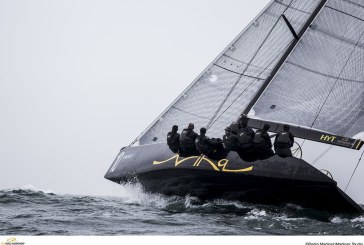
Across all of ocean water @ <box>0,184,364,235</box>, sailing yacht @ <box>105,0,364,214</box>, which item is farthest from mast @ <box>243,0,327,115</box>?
ocean water @ <box>0,184,364,235</box>

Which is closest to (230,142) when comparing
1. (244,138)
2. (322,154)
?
(244,138)

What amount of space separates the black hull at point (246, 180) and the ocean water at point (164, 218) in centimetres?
15

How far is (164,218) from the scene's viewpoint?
10.1 meters

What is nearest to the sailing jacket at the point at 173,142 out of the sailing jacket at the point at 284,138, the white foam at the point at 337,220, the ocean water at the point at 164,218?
the ocean water at the point at 164,218

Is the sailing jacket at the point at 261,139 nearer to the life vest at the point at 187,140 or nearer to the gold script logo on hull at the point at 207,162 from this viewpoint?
the gold script logo on hull at the point at 207,162

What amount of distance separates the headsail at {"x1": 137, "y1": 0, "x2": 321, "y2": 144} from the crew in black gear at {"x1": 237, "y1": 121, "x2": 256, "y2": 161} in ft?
6.61

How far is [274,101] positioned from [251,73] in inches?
57.1

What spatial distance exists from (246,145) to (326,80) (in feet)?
6.87

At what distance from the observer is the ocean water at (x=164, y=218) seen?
8977 mm

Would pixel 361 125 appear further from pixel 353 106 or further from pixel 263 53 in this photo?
pixel 263 53

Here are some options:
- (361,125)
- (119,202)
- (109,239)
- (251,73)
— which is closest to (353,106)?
(361,125)

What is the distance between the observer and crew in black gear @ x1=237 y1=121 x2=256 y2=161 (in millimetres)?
10523

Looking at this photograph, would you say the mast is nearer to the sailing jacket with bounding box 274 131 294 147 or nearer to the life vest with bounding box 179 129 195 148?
the life vest with bounding box 179 129 195 148

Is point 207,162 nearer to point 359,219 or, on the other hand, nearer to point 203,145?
point 203,145
